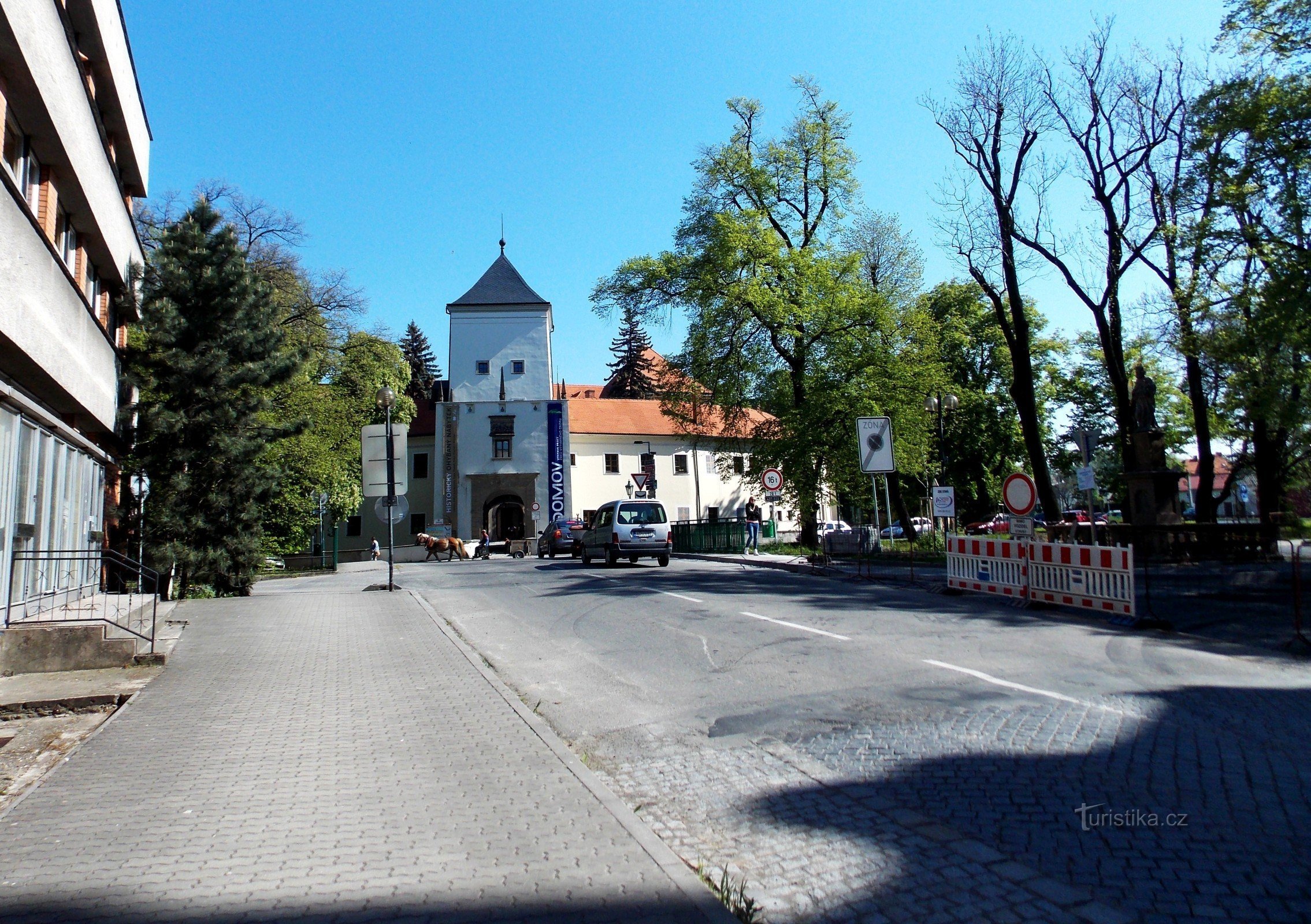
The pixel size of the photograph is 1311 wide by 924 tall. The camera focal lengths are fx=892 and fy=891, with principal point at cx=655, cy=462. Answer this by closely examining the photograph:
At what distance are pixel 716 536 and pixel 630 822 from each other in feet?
107

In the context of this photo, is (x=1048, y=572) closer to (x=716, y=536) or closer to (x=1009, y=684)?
(x=1009, y=684)

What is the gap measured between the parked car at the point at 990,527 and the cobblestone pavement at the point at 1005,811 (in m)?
44.0

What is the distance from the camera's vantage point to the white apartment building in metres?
10.4

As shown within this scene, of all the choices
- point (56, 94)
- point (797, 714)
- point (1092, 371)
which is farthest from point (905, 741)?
point (1092, 371)

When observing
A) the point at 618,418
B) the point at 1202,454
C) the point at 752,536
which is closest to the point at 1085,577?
the point at 1202,454

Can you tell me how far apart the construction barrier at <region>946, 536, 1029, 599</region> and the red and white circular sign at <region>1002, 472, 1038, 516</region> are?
847 mm

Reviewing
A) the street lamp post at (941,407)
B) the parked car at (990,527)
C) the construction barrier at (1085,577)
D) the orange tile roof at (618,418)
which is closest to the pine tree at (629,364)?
the orange tile roof at (618,418)

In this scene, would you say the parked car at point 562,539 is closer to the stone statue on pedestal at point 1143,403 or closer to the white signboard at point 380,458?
the white signboard at point 380,458

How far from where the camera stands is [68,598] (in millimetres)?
12648

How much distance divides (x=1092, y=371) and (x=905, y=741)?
165ft

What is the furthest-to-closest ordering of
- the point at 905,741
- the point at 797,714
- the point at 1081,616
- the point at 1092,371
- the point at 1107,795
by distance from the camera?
the point at 1092,371, the point at 1081,616, the point at 797,714, the point at 905,741, the point at 1107,795

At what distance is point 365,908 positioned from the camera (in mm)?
3551

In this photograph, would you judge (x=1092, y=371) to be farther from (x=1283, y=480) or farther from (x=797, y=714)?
(x=797, y=714)

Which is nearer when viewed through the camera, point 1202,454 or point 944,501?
point 944,501
